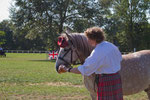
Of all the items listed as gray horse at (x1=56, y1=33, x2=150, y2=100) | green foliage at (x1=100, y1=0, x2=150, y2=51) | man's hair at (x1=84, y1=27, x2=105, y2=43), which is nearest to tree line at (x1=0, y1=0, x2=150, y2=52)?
green foliage at (x1=100, y1=0, x2=150, y2=51)

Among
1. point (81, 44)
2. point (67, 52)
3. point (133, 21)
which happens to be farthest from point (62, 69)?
point (133, 21)

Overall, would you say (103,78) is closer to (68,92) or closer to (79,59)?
(79,59)

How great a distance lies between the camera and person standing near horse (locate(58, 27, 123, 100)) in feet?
9.25

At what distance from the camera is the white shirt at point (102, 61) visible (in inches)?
110

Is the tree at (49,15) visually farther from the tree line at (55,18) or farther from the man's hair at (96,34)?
the man's hair at (96,34)

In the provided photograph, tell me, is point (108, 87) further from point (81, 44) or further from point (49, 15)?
point (49, 15)

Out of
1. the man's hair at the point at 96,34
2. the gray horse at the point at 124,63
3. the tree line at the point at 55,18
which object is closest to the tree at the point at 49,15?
the tree line at the point at 55,18

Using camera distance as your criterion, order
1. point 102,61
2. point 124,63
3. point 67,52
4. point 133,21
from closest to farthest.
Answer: point 102,61 < point 67,52 < point 124,63 < point 133,21

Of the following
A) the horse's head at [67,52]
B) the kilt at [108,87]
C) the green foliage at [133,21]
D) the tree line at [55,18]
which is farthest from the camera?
the green foliage at [133,21]

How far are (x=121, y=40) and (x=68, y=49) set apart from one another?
42334 mm

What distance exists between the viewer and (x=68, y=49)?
372cm

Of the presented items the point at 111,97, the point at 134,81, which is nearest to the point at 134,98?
the point at 134,81

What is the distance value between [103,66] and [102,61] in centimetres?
9

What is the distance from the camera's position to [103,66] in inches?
113
